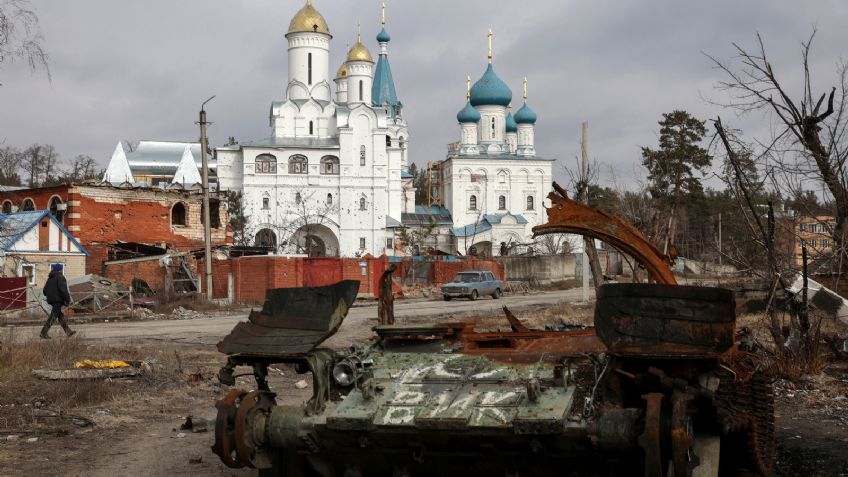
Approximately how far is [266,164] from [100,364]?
5778cm

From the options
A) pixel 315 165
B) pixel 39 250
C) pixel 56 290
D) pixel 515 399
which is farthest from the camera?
pixel 315 165

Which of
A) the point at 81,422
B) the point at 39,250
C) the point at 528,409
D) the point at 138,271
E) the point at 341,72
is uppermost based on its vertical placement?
→ the point at 341,72

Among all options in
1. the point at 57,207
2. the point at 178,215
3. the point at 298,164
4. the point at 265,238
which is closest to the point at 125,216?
the point at 57,207

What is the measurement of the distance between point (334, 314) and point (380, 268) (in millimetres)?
35366

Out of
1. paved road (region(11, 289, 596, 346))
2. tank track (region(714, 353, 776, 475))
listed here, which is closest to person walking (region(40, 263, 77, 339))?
paved road (region(11, 289, 596, 346))

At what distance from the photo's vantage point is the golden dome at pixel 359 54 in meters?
75.9

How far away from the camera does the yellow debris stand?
14000mm

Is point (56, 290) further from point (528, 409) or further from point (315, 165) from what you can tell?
point (315, 165)

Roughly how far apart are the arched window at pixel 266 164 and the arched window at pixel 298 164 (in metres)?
1.11

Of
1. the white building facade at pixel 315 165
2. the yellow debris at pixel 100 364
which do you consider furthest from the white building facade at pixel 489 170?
the yellow debris at pixel 100 364

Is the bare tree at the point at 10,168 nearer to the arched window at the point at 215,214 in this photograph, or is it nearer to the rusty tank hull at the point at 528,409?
the arched window at the point at 215,214

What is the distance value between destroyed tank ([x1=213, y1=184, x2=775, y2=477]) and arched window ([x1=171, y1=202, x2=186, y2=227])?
139ft

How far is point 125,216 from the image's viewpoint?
46094mm

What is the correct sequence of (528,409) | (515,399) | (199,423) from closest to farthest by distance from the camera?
(528,409), (515,399), (199,423)
